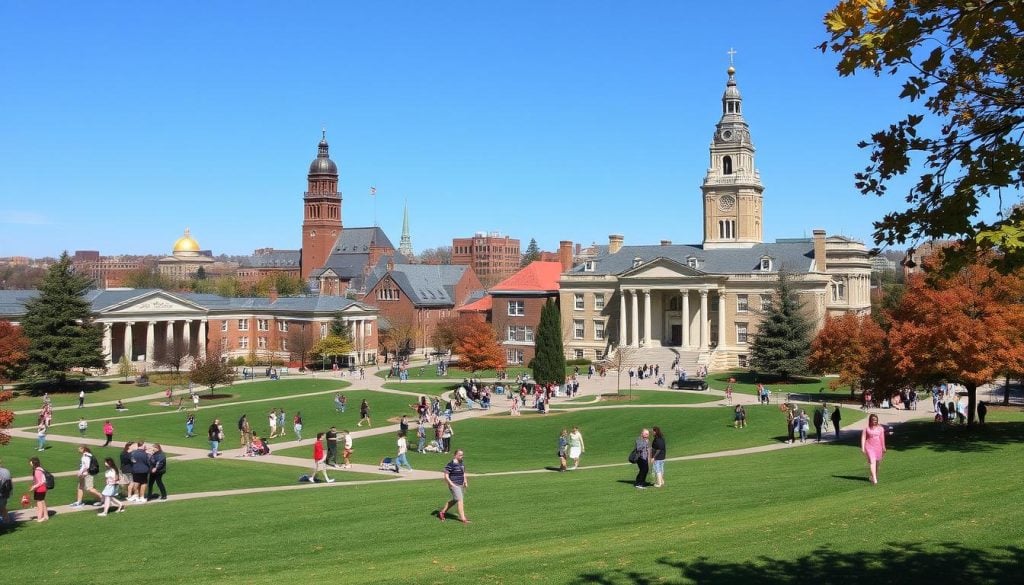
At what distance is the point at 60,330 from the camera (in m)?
67.1

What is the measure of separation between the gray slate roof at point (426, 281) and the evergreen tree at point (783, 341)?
1874 inches

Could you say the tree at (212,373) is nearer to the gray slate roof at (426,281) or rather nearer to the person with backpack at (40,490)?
the gray slate roof at (426,281)

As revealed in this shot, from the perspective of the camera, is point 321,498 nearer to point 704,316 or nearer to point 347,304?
point 704,316

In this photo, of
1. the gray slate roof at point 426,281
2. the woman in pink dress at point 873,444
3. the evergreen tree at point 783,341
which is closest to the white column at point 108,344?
the gray slate roof at point 426,281

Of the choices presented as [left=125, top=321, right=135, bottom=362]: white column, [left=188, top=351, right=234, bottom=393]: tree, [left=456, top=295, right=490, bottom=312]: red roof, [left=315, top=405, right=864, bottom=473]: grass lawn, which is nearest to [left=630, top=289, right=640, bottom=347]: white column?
[left=456, top=295, right=490, bottom=312]: red roof

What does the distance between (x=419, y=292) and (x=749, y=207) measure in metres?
37.7

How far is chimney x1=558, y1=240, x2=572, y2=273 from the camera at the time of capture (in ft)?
281

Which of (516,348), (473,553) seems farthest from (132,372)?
(473,553)

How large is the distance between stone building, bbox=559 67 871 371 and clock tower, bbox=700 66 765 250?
0.29ft

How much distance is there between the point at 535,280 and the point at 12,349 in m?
42.5

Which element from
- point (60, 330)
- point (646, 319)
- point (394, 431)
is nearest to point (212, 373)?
point (60, 330)

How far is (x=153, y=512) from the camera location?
70.6 feet

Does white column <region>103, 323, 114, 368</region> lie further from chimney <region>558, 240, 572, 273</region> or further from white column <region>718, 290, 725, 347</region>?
white column <region>718, 290, 725, 347</region>

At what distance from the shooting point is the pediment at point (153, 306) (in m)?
84.8
